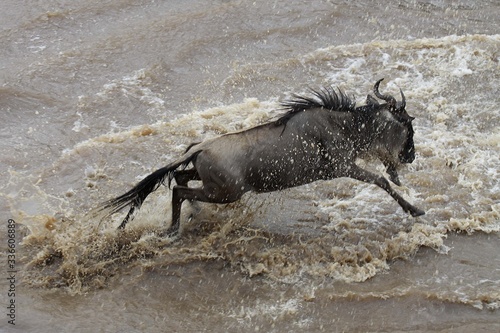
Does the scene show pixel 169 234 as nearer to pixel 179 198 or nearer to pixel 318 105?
pixel 179 198

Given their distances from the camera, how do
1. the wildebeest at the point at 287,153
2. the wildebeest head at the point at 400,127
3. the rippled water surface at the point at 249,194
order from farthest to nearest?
the wildebeest head at the point at 400,127 → the wildebeest at the point at 287,153 → the rippled water surface at the point at 249,194

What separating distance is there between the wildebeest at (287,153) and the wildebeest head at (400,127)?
1cm

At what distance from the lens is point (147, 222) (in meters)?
7.38

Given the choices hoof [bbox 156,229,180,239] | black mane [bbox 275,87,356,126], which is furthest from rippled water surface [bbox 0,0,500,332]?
black mane [bbox 275,87,356,126]

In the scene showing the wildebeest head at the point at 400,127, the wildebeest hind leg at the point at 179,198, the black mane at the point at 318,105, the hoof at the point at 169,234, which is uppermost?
the black mane at the point at 318,105

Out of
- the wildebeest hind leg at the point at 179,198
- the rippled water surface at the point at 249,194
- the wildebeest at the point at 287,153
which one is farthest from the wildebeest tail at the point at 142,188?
the rippled water surface at the point at 249,194

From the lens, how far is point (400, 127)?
24.6 ft

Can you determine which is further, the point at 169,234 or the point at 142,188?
the point at 169,234

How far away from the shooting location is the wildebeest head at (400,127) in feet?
24.3

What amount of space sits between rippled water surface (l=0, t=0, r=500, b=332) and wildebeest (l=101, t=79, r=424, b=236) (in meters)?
0.36

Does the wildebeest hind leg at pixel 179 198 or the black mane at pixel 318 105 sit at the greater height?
the black mane at pixel 318 105

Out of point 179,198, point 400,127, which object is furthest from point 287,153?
point 400,127

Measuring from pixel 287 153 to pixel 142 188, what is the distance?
5.08 ft

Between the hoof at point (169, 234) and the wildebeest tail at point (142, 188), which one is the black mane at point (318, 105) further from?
the hoof at point (169, 234)
